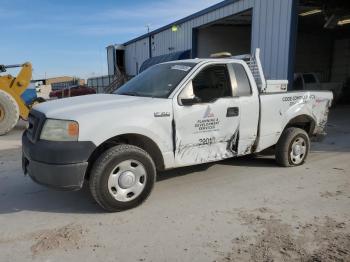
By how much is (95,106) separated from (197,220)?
5.99 feet

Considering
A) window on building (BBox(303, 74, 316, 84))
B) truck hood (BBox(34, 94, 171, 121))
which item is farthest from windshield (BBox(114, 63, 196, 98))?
window on building (BBox(303, 74, 316, 84))

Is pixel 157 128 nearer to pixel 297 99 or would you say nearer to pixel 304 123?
pixel 297 99

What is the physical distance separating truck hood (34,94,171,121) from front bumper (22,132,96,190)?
0.33 m

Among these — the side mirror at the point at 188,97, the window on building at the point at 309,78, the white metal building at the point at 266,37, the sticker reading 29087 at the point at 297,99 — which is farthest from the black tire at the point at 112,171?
the window on building at the point at 309,78

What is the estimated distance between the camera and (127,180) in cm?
433

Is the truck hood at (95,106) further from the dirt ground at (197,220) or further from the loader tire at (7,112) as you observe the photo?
the loader tire at (7,112)

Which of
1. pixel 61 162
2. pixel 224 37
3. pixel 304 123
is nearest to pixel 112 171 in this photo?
pixel 61 162

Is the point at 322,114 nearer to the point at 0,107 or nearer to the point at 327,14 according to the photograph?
the point at 0,107

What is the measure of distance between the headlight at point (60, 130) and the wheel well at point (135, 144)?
1.38ft

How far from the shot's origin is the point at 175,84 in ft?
16.0

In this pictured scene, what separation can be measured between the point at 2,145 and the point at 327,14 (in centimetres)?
1427

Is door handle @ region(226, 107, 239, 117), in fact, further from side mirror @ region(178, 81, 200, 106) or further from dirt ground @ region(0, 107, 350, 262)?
dirt ground @ region(0, 107, 350, 262)

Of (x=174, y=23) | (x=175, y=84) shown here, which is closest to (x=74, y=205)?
(x=175, y=84)

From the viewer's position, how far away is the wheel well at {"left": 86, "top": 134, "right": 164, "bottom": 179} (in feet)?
14.3
